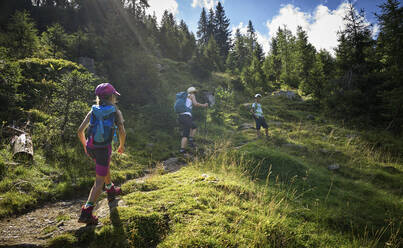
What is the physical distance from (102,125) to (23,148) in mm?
3847

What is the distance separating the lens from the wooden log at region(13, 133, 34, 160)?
509 cm

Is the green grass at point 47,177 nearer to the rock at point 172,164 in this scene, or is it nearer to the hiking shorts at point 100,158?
the rock at point 172,164

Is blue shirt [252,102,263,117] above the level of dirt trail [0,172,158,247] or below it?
above

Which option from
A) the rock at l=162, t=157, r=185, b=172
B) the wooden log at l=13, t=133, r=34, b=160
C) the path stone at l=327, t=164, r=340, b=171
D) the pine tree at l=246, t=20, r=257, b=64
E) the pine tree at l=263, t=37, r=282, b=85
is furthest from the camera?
the pine tree at l=246, t=20, r=257, b=64

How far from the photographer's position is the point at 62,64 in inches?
376

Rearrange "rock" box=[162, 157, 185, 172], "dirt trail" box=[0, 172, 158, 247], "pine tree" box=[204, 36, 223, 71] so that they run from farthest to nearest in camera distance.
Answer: "pine tree" box=[204, 36, 223, 71] < "rock" box=[162, 157, 185, 172] < "dirt trail" box=[0, 172, 158, 247]

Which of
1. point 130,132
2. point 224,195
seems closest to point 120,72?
point 130,132

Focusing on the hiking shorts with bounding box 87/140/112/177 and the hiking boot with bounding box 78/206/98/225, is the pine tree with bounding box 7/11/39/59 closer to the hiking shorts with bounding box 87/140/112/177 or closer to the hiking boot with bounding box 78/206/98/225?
the hiking shorts with bounding box 87/140/112/177

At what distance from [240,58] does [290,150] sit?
4273 cm

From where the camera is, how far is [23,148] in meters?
5.23

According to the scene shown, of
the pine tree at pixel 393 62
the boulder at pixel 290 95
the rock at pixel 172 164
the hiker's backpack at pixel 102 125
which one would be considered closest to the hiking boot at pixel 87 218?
the hiker's backpack at pixel 102 125

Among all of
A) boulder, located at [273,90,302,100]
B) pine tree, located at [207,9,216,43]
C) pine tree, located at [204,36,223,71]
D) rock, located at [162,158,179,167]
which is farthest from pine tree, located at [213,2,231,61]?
rock, located at [162,158,179,167]

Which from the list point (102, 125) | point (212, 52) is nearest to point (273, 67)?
point (212, 52)

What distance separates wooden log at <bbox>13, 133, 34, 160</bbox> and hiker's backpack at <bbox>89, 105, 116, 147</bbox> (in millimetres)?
3415
